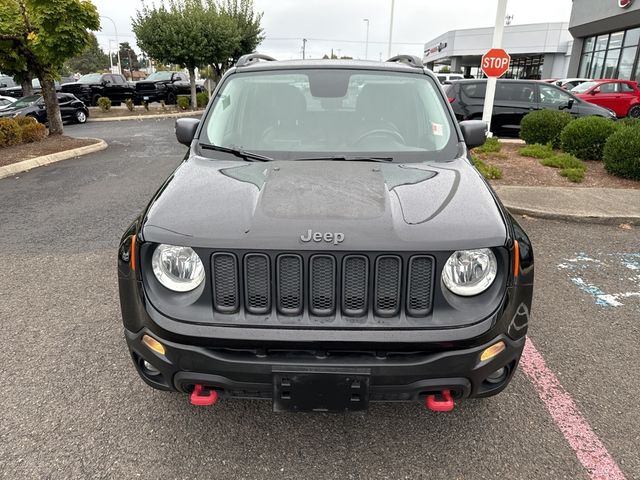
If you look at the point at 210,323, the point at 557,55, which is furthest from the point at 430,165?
the point at 557,55

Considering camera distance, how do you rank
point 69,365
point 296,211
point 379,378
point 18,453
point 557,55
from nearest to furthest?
point 379,378, point 296,211, point 18,453, point 69,365, point 557,55

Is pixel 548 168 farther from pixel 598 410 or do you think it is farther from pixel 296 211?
pixel 296 211

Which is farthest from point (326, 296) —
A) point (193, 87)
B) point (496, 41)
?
point (193, 87)

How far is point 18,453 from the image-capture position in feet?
7.85

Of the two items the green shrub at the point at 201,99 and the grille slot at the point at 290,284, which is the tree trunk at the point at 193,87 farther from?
the grille slot at the point at 290,284

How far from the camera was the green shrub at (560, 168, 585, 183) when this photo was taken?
7.88m

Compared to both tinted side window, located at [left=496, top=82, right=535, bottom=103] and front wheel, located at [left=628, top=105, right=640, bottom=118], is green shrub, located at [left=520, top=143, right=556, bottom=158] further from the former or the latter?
front wheel, located at [left=628, top=105, right=640, bottom=118]

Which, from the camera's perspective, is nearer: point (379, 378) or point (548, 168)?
point (379, 378)

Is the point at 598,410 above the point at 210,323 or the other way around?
the other way around

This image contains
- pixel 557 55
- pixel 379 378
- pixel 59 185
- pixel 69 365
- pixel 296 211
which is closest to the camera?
pixel 379 378

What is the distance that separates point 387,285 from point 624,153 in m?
7.53

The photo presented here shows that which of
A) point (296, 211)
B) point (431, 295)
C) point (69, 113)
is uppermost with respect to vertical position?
point (296, 211)

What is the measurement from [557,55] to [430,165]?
48094 mm

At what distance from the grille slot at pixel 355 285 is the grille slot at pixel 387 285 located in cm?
5
